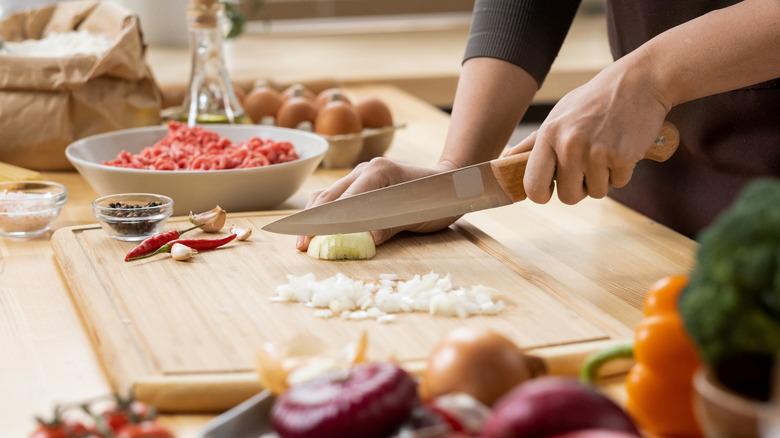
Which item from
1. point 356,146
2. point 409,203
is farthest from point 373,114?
point 409,203

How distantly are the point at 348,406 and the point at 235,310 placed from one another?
1.68 ft

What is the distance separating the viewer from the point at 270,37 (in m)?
3.99

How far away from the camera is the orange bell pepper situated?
660mm

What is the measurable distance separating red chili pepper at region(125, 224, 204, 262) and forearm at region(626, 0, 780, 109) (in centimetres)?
70

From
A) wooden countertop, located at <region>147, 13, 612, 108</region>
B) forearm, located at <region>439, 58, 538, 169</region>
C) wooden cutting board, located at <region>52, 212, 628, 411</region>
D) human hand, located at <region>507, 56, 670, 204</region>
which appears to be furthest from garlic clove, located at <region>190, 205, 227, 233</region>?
wooden countertop, located at <region>147, 13, 612, 108</region>

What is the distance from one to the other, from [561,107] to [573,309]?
30 centimetres

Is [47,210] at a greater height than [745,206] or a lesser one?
lesser

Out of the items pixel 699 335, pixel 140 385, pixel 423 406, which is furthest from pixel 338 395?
pixel 140 385

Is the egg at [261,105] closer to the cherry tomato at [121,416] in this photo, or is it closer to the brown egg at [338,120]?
the brown egg at [338,120]

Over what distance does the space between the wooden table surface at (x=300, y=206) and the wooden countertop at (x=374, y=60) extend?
A: 97 cm

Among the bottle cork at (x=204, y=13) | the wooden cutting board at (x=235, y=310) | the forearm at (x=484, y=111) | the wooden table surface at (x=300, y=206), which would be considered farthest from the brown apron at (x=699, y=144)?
the bottle cork at (x=204, y=13)

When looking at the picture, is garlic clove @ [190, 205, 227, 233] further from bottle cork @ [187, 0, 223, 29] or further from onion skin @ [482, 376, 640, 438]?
onion skin @ [482, 376, 640, 438]

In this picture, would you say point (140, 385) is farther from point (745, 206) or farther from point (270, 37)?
point (270, 37)

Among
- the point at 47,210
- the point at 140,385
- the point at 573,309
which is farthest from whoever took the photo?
the point at 47,210
